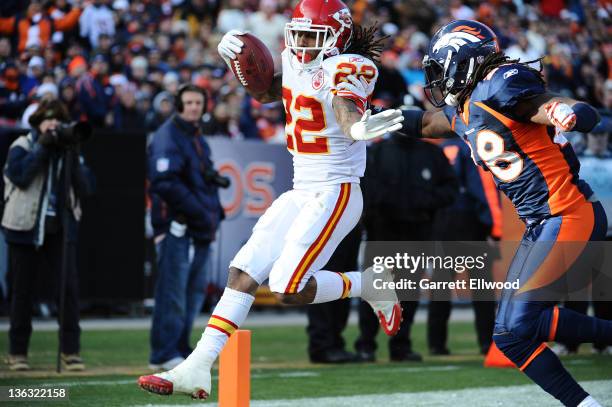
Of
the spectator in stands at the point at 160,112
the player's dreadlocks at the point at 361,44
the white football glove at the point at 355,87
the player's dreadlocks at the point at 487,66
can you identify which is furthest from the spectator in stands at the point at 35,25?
the player's dreadlocks at the point at 487,66

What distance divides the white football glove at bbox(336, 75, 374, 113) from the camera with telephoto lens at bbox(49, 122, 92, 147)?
245cm

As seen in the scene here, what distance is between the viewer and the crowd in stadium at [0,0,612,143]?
36.6ft

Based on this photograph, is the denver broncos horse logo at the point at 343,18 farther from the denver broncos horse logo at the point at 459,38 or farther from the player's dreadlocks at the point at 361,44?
the denver broncos horse logo at the point at 459,38

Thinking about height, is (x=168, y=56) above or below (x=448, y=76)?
above

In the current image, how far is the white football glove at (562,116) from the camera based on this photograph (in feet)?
13.6

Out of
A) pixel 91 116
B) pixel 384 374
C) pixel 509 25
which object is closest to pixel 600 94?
pixel 509 25

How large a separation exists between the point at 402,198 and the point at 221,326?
357 centimetres

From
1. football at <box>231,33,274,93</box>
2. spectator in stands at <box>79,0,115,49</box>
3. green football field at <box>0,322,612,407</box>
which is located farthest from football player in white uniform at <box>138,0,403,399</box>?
spectator in stands at <box>79,0,115,49</box>

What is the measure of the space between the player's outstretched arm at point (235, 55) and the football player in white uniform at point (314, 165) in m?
0.24

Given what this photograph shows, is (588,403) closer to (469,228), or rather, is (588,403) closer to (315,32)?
(315,32)

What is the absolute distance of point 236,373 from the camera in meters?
4.43

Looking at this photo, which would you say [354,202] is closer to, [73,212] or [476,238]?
[73,212]

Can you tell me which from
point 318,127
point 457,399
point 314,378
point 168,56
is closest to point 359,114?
point 318,127

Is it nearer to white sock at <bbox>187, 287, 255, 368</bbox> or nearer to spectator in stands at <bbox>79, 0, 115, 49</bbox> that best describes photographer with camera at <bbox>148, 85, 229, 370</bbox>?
white sock at <bbox>187, 287, 255, 368</bbox>
